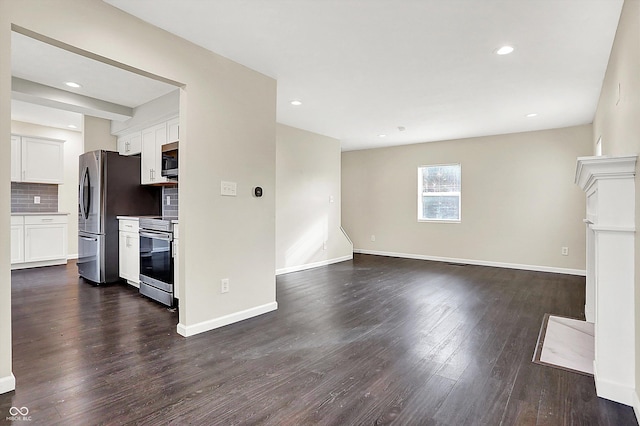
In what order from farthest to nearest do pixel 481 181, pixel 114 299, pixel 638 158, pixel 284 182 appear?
pixel 481 181 → pixel 284 182 → pixel 114 299 → pixel 638 158

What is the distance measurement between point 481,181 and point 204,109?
519cm

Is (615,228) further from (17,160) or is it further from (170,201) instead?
(17,160)

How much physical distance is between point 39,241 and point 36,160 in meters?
1.39

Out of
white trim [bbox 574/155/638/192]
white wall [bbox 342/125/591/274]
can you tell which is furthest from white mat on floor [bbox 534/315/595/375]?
white wall [bbox 342/125/591/274]

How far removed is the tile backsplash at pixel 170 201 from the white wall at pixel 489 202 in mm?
4242

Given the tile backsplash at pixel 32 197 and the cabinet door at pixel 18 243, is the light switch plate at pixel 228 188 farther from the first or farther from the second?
the tile backsplash at pixel 32 197

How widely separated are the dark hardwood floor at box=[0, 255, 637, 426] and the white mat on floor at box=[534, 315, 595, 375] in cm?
12

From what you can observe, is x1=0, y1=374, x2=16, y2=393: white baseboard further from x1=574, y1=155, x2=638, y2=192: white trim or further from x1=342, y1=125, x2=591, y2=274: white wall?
x1=342, y1=125, x2=591, y2=274: white wall

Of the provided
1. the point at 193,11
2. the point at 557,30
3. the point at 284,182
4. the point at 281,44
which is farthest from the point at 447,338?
the point at 284,182

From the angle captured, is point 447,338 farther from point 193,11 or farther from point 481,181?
point 481,181

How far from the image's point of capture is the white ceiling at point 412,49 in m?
2.26

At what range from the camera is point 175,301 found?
3.48 m

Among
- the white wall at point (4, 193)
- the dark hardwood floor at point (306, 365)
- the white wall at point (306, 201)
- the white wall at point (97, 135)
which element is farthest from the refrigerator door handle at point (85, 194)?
the white wall at point (4, 193)

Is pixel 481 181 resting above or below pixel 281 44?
below
